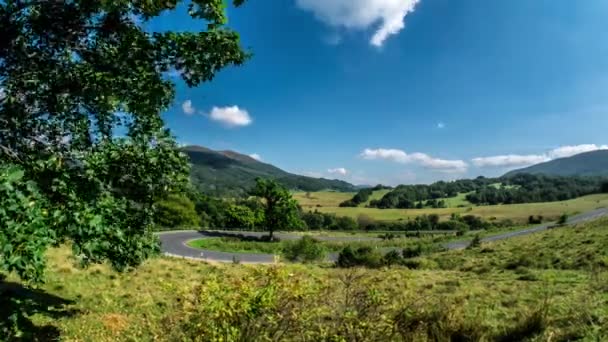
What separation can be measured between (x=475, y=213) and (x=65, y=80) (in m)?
146

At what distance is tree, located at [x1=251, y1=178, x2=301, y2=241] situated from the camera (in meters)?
69.9

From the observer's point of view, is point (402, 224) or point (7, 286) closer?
point (7, 286)

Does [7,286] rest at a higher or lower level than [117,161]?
lower

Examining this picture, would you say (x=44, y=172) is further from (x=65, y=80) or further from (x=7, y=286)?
(x=7, y=286)

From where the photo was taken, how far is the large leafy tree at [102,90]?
606 cm

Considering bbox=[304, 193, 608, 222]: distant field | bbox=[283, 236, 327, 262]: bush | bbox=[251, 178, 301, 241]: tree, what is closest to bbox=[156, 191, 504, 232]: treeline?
bbox=[304, 193, 608, 222]: distant field

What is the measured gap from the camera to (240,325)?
14.9 ft

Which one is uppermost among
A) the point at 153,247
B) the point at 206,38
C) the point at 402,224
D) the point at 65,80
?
the point at 206,38

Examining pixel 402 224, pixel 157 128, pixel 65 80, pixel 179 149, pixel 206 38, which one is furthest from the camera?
pixel 402 224

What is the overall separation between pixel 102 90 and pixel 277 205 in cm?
6464

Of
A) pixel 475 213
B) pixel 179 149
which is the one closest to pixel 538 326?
pixel 179 149

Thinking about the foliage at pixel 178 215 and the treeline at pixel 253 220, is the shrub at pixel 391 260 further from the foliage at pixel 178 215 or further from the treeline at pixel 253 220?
the foliage at pixel 178 215

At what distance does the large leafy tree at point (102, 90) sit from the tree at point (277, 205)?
6227 cm

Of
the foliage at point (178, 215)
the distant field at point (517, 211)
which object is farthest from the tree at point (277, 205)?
the distant field at point (517, 211)
